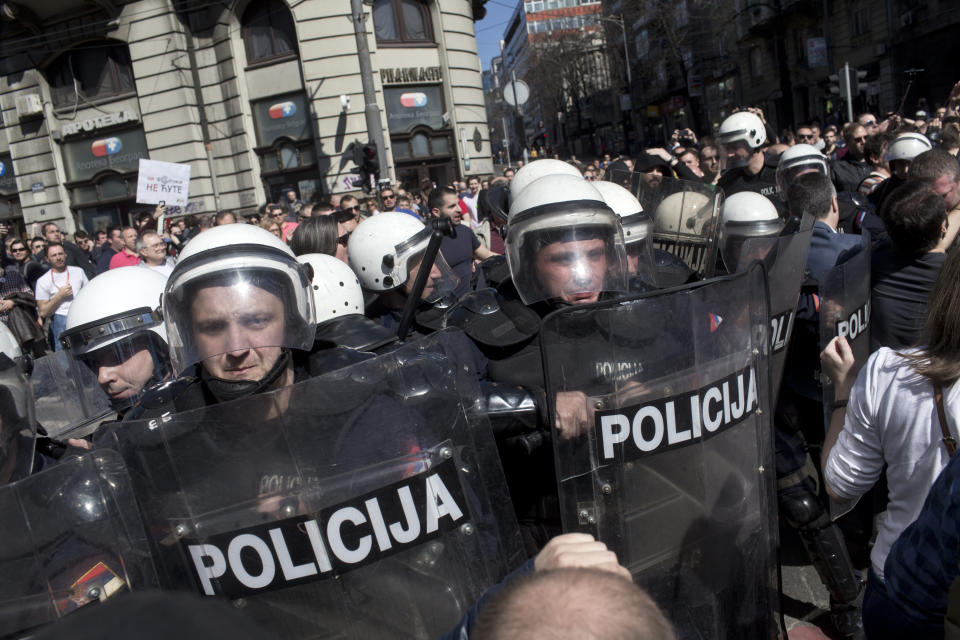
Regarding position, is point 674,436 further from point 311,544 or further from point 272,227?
point 272,227

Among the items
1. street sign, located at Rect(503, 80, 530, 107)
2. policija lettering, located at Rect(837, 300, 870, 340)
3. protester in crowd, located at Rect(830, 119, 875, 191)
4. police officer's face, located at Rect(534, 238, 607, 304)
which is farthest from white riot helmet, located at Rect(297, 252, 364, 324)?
street sign, located at Rect(503, 80, 530, 107)

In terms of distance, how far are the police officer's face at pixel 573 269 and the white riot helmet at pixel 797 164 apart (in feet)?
8.01

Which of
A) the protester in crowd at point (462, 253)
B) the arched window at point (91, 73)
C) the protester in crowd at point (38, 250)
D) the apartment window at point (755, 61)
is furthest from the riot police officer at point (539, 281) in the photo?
the apartment window at point (755, 61)

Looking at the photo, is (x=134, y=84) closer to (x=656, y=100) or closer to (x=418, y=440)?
(x=418, y=440)

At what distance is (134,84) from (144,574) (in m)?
19.3

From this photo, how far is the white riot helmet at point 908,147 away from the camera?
4.53 m

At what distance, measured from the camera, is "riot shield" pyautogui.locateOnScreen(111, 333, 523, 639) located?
1399 millimetres

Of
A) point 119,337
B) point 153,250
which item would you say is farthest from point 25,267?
point 119,337

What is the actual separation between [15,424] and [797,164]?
414 cm

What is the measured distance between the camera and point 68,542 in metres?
1.30

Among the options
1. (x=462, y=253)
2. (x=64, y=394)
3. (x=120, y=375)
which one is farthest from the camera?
(x=462, y=253)

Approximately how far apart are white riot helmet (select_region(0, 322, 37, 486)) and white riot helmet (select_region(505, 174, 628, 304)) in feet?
4.60

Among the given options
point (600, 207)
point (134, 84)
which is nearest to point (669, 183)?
point (600, 207)

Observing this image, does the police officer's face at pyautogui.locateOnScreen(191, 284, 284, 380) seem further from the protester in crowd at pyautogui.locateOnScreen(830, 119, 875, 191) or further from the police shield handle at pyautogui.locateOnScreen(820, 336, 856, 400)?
the protester in crowd at pyautogui.locateOnScreen(830, 119, 875, 191)
